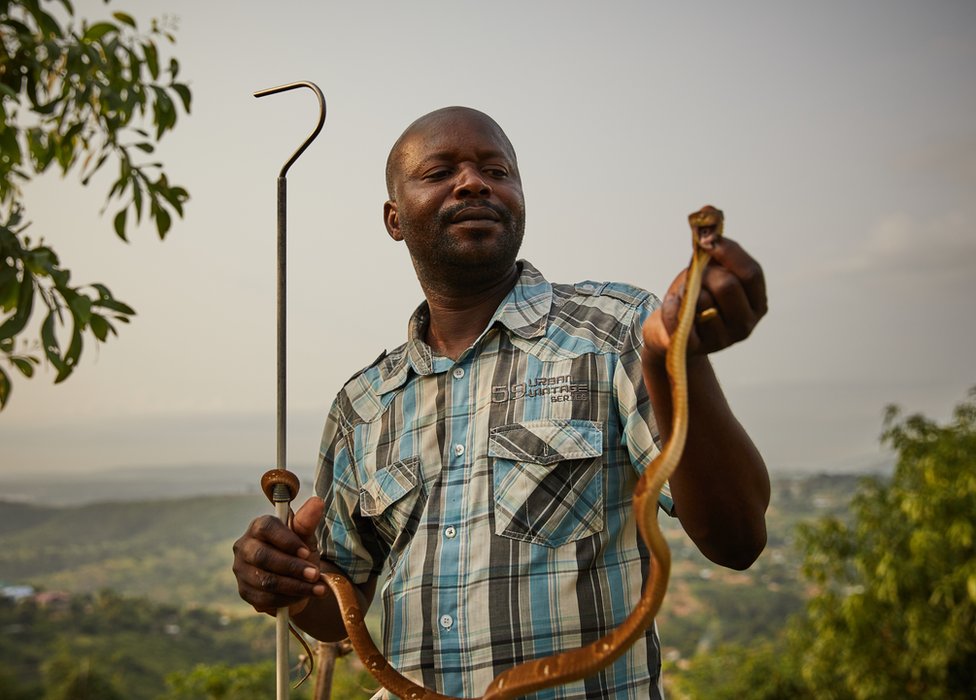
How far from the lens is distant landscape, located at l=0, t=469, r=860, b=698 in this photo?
44.8 feet

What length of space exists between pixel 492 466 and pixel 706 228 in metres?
0.79

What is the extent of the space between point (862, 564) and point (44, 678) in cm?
1035

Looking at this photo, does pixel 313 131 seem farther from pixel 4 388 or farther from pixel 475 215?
pixel 4 388

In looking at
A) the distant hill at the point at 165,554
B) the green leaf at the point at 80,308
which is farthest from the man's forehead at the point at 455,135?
the distant hill at the point at 165,554

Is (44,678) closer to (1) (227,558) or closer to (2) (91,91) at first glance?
(1) (227,558)

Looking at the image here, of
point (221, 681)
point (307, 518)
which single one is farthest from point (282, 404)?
point (221, 681)

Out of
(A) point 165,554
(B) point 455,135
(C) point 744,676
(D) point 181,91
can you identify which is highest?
(D) point 181,91

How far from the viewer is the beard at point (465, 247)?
1819mm

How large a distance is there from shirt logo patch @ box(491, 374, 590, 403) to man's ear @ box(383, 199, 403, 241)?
1.67 ft

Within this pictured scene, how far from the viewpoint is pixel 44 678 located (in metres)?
12.0

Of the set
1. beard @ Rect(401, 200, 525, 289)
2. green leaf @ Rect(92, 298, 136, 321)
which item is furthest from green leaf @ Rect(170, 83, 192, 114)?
beard @ Rect(401, 200, 525, 289)

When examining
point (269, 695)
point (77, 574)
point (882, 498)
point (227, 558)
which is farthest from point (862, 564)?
point (77, 574)

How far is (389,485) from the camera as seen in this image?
1809 millimetres

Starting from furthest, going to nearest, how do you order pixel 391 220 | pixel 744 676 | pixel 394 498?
pixel 744 676 → pixel 391 220 → pixel 394 498
